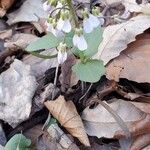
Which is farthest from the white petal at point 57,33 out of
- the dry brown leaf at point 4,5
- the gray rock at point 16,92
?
the dry brown leaf at point 4,5

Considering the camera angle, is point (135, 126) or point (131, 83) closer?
point (135, 126)

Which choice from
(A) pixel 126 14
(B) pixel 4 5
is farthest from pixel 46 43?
(B) pixel 4 5

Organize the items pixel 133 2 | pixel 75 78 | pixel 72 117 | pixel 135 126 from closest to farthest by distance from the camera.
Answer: pixel 135 126
pixel 72 117
pixel 75 78
pixel 133 2

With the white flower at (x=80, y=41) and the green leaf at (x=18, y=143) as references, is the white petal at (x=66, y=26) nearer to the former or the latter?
the white flower at (x=80, y=41)

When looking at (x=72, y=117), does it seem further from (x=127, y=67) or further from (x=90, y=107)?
(x=127, y=67)

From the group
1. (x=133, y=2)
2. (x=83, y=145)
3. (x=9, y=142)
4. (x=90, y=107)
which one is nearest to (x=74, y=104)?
(x=90, y=107)

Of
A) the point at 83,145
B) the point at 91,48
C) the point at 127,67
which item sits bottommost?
the point at 83,145

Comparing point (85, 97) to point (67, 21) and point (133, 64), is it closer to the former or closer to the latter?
point (133, 64)

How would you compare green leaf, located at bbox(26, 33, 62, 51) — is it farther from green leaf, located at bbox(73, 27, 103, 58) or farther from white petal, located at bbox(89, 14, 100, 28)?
white petal, located at bbox(89, 14, 100, 28)
